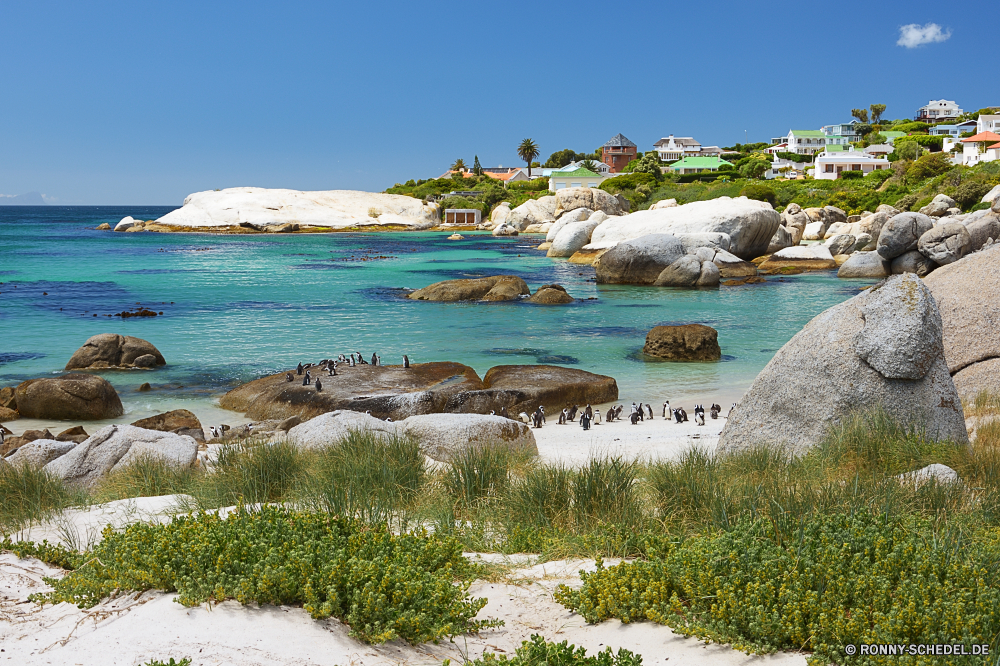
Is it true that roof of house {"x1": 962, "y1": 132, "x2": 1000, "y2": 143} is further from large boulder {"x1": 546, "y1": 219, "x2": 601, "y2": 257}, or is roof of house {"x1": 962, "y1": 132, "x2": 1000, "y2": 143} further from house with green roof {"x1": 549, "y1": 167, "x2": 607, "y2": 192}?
large boulder {"x1": 546, "y1": 219, "x2": 601, "y2": 257}

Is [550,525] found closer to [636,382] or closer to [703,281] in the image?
[636,382]

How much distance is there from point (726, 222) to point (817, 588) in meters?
38.7

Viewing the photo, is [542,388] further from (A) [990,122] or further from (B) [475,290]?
(A) [990,122]

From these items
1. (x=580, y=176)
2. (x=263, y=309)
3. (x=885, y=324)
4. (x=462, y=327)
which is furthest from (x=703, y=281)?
(x=580, y=176)

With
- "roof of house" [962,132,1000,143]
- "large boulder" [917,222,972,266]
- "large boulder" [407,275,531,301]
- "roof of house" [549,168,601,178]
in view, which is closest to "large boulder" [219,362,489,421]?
"large boulder" [407,275,531,301]

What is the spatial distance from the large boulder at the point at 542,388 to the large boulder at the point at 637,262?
2153 centimetres

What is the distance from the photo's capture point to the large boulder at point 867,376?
22.5ft

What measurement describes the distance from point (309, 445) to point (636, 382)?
9199 mm

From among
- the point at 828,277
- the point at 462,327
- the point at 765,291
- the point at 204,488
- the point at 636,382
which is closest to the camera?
the point at 204,488

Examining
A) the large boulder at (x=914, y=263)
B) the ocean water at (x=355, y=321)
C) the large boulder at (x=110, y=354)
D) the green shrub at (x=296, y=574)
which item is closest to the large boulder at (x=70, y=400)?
the ocean water at (x=355, y=321)

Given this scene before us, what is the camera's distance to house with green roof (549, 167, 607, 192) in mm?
94562

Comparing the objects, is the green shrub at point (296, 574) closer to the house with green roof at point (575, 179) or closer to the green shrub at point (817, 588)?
the green shrub at point (817, 588)

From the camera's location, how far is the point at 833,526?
13.8ft

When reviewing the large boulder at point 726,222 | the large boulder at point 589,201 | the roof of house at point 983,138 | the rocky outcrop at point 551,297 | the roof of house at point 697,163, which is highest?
the roof of house at point 697,163
